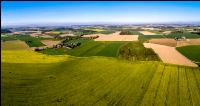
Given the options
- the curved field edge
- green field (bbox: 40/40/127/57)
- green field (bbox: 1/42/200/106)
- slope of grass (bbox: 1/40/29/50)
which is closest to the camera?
green field (bbox: 1/42/200/106)

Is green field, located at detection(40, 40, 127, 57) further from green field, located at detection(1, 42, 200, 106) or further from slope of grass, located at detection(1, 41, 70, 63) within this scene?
green field, located at detection(1, 42, 200, 106)

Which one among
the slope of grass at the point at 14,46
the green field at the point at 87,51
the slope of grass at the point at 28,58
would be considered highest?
the slope of grass at the point at 28,58

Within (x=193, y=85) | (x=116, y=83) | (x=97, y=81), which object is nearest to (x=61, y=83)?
(x=97, y=81)

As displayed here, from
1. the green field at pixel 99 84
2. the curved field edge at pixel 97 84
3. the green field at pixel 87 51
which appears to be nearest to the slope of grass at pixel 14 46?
the green field at pixel 87 51

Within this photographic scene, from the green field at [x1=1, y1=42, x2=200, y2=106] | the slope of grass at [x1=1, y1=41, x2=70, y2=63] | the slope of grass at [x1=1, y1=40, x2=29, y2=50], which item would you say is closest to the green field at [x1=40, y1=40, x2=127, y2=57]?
the slope of grass at [x1=1, y1=41, x2=70, y2=63]

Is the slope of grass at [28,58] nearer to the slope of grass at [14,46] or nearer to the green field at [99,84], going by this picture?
the green field at [99,84]

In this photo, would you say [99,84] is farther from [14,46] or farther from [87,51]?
[14,46]

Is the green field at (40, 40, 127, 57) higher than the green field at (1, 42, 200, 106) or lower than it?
lower

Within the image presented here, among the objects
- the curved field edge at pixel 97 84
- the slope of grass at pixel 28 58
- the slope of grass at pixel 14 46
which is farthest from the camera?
the slope of grass at pixel 14 46

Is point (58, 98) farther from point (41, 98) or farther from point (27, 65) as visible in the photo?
point (27, 65)
